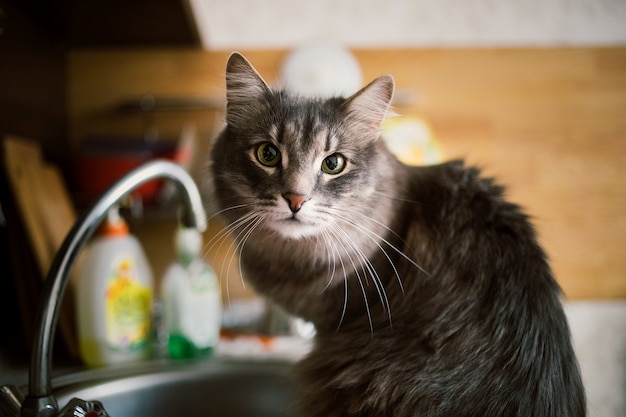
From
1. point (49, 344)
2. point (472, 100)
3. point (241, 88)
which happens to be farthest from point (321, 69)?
point (49, 344)

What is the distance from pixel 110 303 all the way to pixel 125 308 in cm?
3

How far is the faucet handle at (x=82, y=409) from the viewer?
667mm

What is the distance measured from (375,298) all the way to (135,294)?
60 cm

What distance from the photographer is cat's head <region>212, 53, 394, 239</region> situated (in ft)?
2.54

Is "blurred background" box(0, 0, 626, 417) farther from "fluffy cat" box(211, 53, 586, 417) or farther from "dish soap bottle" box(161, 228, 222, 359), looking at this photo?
"fluffy cat" box(211, 53, 586, 417)

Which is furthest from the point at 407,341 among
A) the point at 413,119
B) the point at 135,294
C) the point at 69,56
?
the point at 69,56

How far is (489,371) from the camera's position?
0.71m

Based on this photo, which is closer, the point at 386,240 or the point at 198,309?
the point at 386,240

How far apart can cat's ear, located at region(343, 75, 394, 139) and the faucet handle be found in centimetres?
60

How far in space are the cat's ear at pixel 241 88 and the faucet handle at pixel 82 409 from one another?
51cm

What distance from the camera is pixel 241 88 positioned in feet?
2.81

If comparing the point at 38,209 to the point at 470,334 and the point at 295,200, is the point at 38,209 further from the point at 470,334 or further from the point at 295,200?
the point at 470,334

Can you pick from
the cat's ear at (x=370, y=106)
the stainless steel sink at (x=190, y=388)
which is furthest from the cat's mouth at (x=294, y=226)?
the stainless steel sink at (x=190, y=388)

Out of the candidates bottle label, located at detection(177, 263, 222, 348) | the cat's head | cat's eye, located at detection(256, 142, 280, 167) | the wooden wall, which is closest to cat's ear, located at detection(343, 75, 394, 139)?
the cat's head
